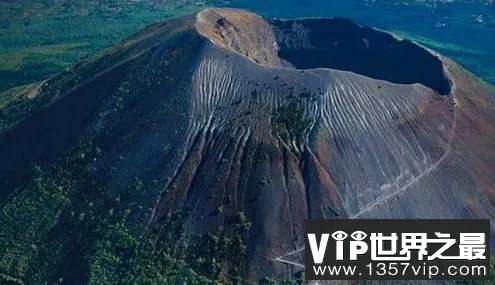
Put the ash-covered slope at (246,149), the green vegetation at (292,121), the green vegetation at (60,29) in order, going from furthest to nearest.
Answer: the green vegetation at (60,29)
the green vegetation at (292,121)
the ash-covered slope at (246,149)

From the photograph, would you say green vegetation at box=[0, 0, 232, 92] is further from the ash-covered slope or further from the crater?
the ash-covered slope

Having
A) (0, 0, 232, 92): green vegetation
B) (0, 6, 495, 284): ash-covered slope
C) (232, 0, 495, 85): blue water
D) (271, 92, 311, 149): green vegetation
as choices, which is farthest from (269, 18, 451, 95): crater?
(232, 0, 495, 85): blue water

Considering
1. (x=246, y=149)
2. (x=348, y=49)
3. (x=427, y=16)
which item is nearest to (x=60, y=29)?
(x=348, y=49)

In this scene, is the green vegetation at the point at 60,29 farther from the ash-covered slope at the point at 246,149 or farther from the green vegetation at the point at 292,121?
the green vegetation at the point at 292,121

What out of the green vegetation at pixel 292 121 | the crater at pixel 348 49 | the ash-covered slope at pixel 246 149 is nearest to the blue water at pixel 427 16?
the crater at pixel 348 49

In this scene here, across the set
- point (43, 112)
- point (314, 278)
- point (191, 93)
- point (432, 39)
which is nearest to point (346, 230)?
point (314, 278)
